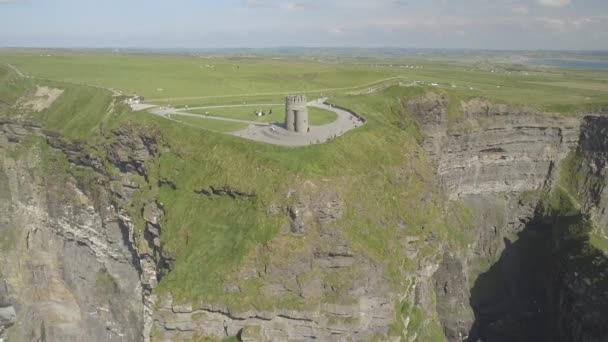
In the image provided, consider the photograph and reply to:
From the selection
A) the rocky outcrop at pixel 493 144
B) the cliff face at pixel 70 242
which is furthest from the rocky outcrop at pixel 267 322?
the rocky outcrop at pixel 493 144

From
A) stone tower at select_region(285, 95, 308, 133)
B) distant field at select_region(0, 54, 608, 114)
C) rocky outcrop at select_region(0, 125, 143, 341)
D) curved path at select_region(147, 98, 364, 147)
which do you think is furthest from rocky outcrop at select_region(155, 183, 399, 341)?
distant field at select_region(0, 54, 608, 114)

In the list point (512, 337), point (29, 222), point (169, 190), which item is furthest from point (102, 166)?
point (512, 337)

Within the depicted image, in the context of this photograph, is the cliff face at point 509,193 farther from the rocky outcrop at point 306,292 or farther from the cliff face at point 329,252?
the rocky outcrop at point 306,292

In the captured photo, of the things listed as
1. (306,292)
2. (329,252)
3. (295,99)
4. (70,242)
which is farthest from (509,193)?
(70,242)

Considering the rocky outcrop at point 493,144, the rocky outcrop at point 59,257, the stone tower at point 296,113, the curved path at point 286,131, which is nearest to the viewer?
the curved path at point 286,131

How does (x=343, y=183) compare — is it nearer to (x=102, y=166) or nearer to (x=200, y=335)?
(x=200, y=335)

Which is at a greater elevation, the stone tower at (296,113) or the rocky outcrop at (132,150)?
the stone tower at (296,113)

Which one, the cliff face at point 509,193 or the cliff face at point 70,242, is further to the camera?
the cliff face at point 509,193

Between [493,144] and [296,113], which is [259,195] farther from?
[493,144]
